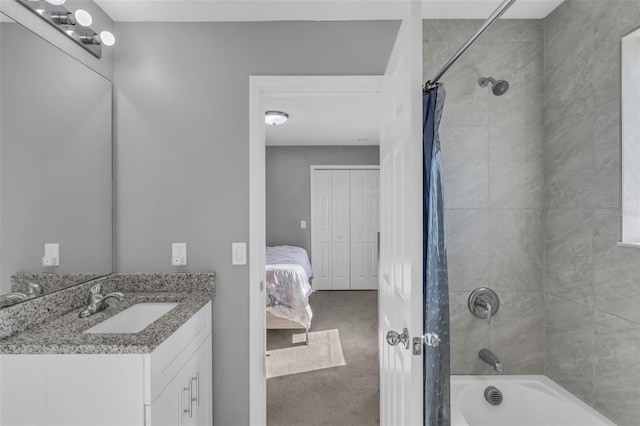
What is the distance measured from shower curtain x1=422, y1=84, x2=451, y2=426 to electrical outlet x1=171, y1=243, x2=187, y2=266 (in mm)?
1299

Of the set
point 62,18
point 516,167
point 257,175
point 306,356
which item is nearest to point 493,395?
point 516,167

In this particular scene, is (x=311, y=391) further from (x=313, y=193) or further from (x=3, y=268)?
(x=313, y=193)

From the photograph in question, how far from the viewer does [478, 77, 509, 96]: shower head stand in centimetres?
168

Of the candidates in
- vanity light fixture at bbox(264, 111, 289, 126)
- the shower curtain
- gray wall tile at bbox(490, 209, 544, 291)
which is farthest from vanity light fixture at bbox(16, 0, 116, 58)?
gray wall tile at bbox(490, 209, 544, 291)

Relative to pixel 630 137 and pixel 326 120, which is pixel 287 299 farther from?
pixel 630 137

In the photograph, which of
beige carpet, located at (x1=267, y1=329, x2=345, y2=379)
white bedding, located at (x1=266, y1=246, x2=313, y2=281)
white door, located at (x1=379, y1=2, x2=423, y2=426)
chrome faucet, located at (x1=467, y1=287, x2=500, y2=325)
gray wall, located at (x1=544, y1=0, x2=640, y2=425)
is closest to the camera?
white door, located at (x1=379, y1=2, x2=423, y2=426)

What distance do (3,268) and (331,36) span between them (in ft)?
6.03

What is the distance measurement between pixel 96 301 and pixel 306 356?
82.4 inches

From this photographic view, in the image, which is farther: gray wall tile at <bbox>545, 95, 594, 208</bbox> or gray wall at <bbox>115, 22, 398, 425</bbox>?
gray wall at <bbox>115, 22, 398, 425</bbox>

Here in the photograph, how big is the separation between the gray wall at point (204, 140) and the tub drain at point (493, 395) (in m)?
1.28

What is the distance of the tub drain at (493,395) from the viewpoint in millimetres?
1706

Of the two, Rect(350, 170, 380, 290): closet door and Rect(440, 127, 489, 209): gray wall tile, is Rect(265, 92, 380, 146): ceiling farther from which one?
Rect(440, 127, 489, 209): gray wall tile

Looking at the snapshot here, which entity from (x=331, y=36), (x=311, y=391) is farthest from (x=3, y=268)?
(x=311, y=391)

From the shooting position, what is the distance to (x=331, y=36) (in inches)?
73.4
